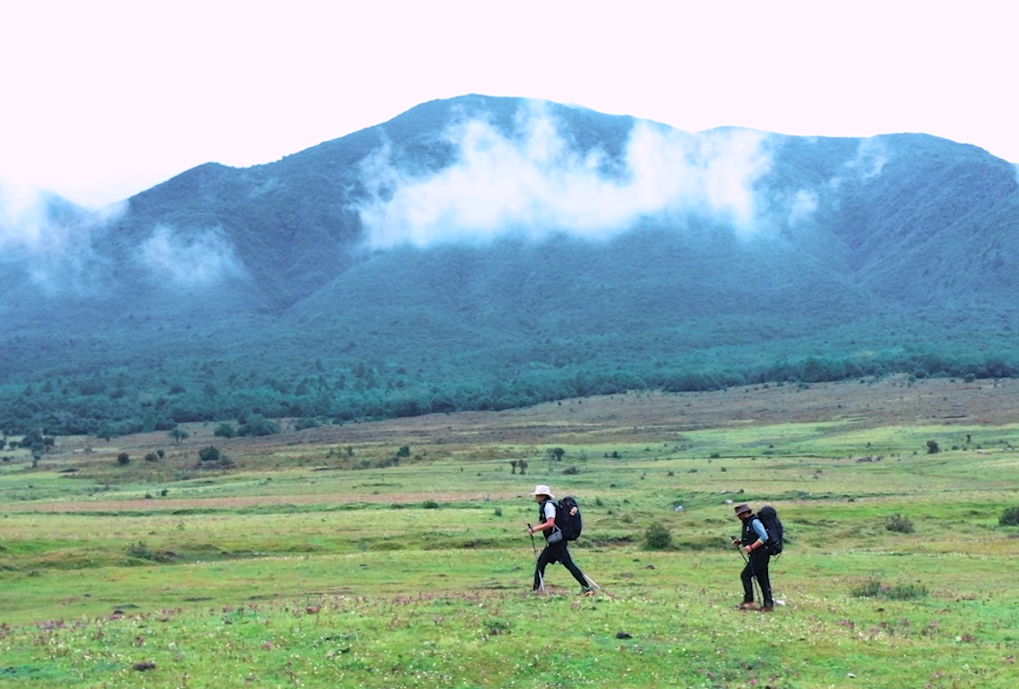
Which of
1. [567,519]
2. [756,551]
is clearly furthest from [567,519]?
[756,551]

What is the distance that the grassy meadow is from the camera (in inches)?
653

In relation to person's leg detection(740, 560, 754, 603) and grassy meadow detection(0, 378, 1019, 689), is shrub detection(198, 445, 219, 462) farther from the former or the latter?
person's leg detection(740, 560, 754, 603)

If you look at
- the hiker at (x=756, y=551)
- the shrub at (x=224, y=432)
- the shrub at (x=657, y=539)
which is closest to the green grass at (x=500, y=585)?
the shrub at (x=657, y=539)

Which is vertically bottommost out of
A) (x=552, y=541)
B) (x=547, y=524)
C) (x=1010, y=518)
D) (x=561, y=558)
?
(x=1010, y=518)

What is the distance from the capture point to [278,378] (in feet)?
518

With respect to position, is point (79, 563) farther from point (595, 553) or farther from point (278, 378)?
point (278, 378)

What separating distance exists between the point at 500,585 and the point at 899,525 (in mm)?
17346

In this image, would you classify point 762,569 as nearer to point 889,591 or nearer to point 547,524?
point 547,524

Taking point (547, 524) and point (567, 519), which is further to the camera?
point (567, 519)

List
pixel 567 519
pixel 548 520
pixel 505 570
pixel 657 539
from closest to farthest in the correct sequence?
1. pixel 548 520
2. pixel 567 519
3. pixel 505 570
4. pixel 657 539

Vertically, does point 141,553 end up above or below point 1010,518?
above

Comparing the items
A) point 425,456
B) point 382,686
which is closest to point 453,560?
point 382,686

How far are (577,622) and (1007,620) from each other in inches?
293

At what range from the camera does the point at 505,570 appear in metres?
30.3
